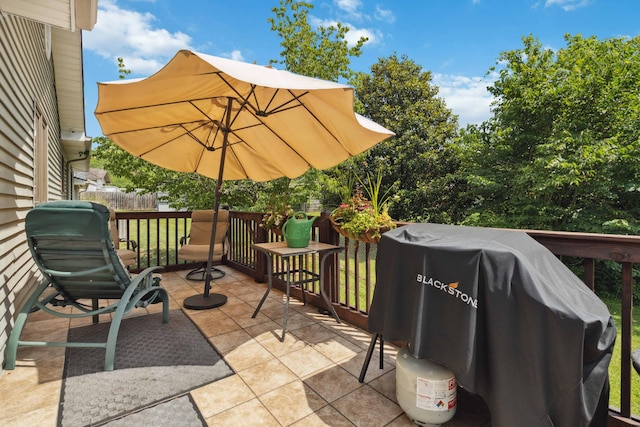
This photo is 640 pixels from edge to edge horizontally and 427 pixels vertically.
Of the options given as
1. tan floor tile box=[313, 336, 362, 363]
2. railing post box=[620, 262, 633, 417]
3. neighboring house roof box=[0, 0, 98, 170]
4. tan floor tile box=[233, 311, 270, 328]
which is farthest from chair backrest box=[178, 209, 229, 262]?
railing post box=[620, 262, 633, 417]

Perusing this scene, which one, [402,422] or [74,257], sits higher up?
[74,257]

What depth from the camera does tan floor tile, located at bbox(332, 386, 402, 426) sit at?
177cm

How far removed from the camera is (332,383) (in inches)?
83.4

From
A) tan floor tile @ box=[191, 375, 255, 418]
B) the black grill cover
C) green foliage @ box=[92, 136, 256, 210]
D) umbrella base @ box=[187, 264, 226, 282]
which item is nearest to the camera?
the black grill cover

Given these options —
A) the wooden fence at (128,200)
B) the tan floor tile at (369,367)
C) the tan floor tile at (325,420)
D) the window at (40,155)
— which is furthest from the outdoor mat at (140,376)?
the wooden fence at (128,200)

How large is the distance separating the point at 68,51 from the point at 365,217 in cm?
668

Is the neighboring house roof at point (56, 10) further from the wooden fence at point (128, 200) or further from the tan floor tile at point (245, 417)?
the wooden fence at point (128, 200)

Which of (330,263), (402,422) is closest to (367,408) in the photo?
(402,422)

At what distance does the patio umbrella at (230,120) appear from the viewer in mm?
2248

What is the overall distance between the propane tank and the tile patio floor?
0.56 feet

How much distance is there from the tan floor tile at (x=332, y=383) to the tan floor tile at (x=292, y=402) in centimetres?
5

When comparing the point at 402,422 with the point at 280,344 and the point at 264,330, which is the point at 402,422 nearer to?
the point at 280,344

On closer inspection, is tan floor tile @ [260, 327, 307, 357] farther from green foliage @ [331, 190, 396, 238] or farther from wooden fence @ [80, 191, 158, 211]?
wooden fence @ [80, 191, 158, 211]

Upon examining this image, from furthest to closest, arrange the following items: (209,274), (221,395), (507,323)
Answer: (209,274)
(221,395)
(507,323)
